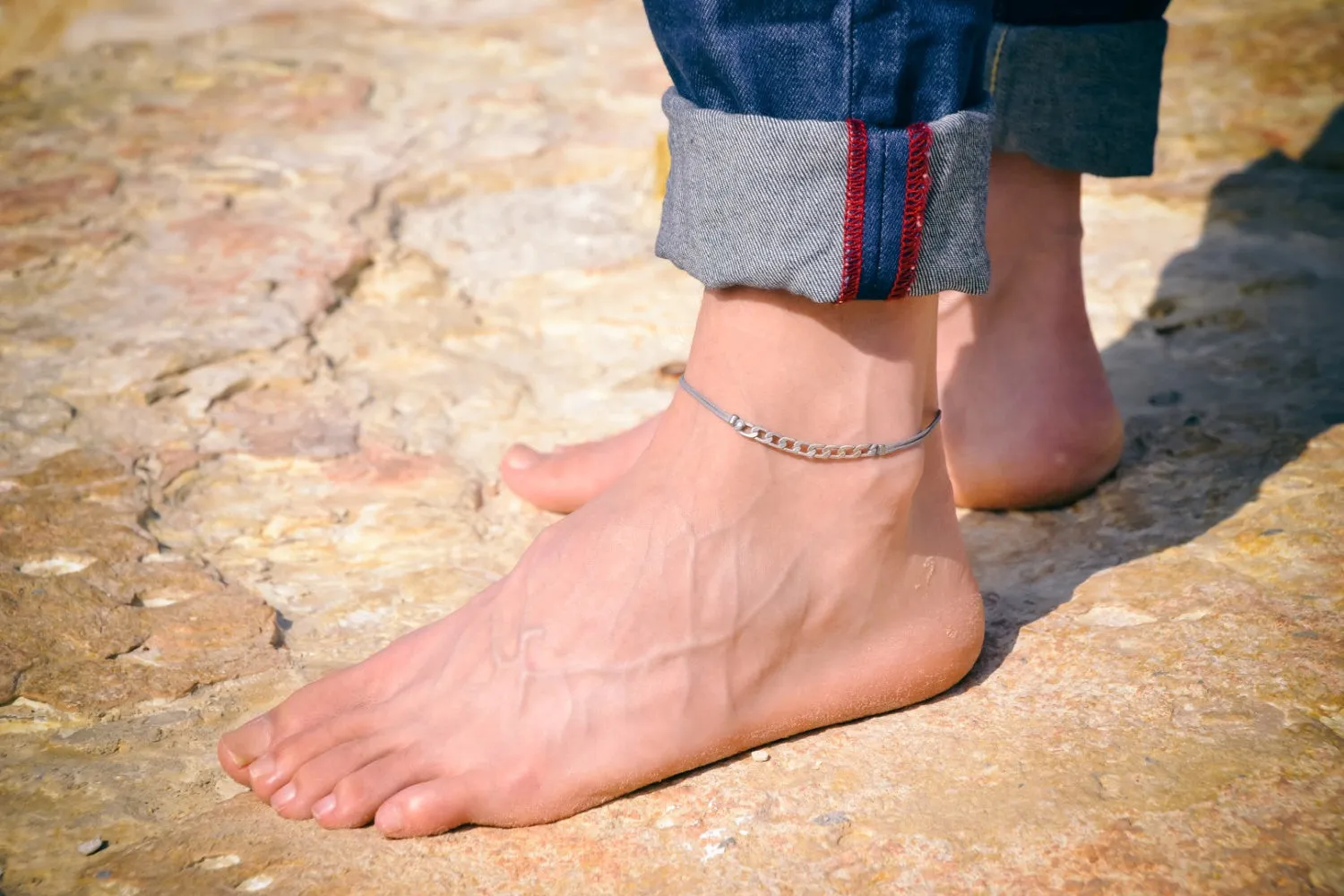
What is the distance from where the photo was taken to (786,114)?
855mm

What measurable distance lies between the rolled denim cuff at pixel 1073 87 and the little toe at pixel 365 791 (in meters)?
0.98

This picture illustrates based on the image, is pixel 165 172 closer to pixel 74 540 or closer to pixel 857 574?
pixel 74 540

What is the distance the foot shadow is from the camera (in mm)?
1301

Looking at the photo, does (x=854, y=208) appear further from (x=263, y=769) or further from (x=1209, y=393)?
(x=1209, y=393)

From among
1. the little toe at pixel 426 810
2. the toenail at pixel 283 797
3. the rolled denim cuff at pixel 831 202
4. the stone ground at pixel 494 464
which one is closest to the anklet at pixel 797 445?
the rolled denim cuff at pixel 831 202

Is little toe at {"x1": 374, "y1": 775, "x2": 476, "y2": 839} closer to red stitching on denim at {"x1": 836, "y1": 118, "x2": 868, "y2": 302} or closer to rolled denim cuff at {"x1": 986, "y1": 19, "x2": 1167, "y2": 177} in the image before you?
red stitching on denim at {"x1": 836, "y1": 118, "x2": 868, "y2": 302}

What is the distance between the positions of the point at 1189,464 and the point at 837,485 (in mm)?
672

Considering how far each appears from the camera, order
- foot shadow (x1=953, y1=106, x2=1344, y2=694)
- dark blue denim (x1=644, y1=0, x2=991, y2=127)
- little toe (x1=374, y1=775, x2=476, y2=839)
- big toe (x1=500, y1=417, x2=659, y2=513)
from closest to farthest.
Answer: dark blue denim (x1=644, y1=0, x2=991, y2=127), little toe (x1=374, y1=775, x2=476, y2=839), foot shadow (x1=953, y1=106, x2=1344, y2=694), big toe (x1=500, y1=417, x2=659, y2=513)

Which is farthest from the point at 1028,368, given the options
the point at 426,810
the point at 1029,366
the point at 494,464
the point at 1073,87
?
the point at 426,810

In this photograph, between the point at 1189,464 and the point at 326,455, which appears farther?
the point at 326,455

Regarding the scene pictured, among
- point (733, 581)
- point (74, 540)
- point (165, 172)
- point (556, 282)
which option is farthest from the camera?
point (165, 172)

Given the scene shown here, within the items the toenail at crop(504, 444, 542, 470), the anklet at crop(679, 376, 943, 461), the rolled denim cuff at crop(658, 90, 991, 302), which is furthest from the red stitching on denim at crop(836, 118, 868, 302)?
the toenail at crop(504, 444, 542, 470)

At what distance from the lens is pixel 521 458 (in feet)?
4.99

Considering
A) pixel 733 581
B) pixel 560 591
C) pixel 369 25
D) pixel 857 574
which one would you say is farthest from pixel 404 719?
pixel 369 25
